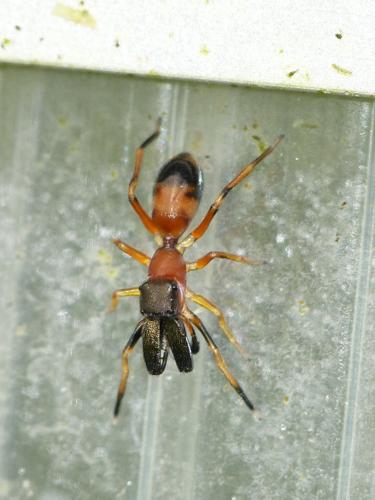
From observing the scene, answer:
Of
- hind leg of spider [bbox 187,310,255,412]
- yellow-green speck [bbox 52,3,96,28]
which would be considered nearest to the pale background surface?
hind leg of spider [bbox 187,310,255,412]

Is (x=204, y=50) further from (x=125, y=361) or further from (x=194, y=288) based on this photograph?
(x=125, y=361)

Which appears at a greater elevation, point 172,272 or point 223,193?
point 223,193

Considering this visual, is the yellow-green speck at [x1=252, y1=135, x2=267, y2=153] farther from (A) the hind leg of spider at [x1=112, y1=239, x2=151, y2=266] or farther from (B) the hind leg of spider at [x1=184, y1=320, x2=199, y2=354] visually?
(B) the hind leg of spider at [x1=184, y1=320, x2=199, y2=354]

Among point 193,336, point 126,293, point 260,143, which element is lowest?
point 193,336

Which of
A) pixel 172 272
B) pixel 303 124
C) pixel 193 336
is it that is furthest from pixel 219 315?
pixel 303 124

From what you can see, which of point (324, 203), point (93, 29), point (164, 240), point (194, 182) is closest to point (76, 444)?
point (164, 240)

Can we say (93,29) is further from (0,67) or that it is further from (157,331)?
Answer: (157,331)
